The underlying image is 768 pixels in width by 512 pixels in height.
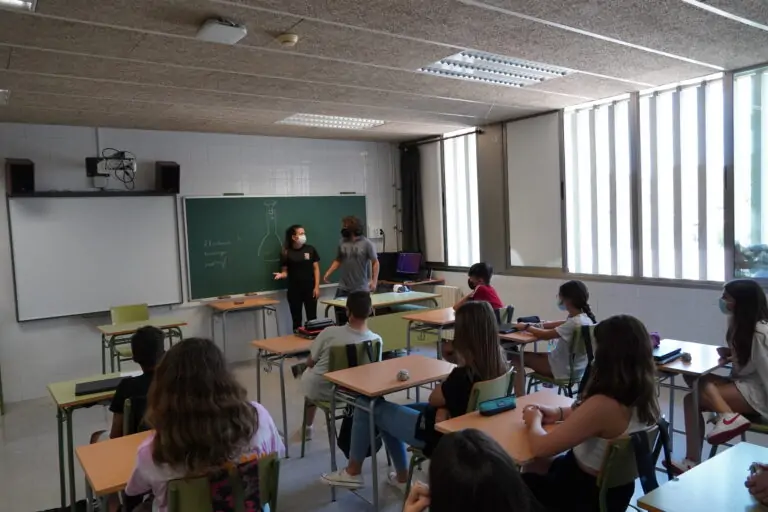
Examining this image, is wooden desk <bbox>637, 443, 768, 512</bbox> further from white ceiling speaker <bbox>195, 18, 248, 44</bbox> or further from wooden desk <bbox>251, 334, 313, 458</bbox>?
white ceiling speaker <bbox>195, 18, 248, 44</bbox>

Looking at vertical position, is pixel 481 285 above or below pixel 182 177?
below

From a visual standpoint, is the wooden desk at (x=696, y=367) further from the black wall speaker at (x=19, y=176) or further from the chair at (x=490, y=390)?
the black wall speaker at (x=19, y=176)

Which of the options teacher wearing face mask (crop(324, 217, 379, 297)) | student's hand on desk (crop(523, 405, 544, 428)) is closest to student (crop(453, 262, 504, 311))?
teacher wearing face mask (crop(324, 217, 379, 297))

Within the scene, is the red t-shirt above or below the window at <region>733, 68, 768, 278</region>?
below

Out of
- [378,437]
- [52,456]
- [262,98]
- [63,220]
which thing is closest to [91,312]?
[63,220]

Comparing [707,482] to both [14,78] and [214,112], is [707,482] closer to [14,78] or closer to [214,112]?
[14,78]

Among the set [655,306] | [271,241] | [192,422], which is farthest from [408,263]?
[192,422]

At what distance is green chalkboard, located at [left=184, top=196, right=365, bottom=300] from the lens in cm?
656

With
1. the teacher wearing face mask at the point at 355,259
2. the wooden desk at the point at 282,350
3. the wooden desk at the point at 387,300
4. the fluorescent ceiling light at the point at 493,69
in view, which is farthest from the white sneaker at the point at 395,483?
the teacher wearing face mask at the point at 355,259

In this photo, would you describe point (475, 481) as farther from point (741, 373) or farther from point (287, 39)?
point (287, 39)

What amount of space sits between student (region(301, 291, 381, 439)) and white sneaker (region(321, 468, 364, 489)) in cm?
47

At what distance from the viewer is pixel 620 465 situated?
6.52 feet

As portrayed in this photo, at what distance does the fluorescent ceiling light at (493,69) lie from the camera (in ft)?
13.5

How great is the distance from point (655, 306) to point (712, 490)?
13.1 ft
